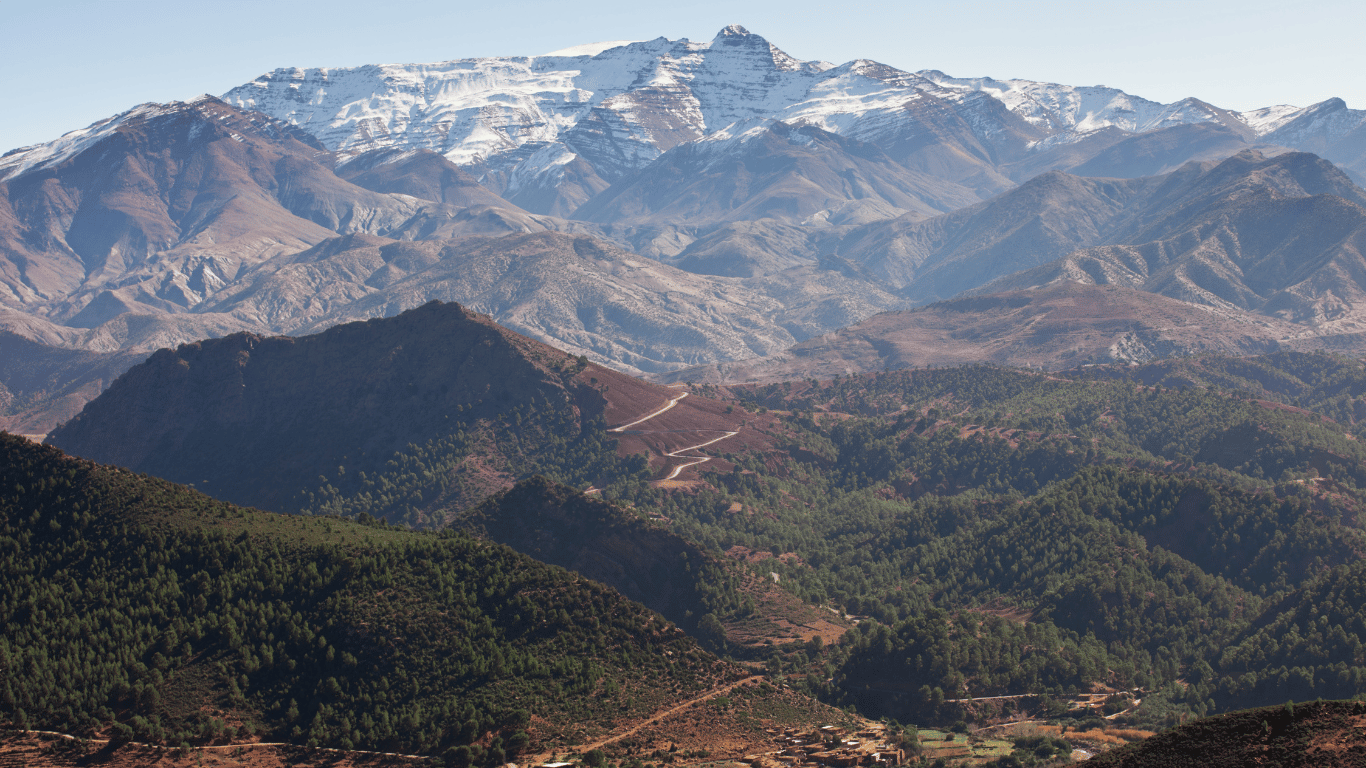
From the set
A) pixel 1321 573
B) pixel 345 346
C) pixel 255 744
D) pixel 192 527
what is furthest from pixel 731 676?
pixel 345 346

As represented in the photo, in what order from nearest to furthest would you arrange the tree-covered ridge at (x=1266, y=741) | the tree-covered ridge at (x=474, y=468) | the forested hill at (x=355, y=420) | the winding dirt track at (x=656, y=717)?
1. the tree-covered ridge at (x=1266, y=741)
2. the winding dirt track at (x=656, y=717)
3. the tree-covered ridge at (x=474, y=468)
4. the forested hill at (x=355, y=420)

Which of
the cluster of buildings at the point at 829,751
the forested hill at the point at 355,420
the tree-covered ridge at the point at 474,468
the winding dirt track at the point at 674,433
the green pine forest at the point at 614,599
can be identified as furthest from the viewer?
the winding dirt track at the point at 674,433

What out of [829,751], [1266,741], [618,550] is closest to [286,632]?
[829,751]

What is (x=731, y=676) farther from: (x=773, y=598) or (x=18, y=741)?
(x=18, y=741)

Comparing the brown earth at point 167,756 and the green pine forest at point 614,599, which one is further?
the green pine forest at point 614,599

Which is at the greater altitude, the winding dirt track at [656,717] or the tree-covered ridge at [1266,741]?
the tree-covered ridge at [1266,741]

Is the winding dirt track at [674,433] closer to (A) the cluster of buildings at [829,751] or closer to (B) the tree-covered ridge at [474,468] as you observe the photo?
(B) the tree-covered ridge at [474,468]

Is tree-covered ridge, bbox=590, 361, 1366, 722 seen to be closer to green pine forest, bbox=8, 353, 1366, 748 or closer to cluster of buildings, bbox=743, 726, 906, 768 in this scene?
green pine forest, bbox=8, 353, 1366, 748

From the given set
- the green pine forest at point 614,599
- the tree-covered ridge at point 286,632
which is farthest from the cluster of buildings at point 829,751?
the green pine forest at point 614,599
